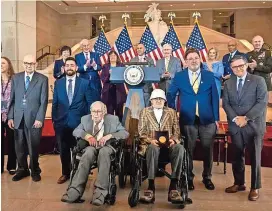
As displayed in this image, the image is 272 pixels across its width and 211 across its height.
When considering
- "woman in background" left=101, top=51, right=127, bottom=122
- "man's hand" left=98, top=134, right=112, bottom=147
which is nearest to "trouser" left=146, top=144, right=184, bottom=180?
"man's hand" left=98, top=134, right=112, bottom=147

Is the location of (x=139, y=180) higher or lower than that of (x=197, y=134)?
lower

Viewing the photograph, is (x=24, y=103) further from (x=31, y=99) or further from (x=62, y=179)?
(x=62, y=179)

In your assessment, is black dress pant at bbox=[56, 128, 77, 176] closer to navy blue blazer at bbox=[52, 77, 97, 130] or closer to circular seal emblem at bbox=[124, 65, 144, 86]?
navy blue blazer at bbox=[52, 77, 97, 130]

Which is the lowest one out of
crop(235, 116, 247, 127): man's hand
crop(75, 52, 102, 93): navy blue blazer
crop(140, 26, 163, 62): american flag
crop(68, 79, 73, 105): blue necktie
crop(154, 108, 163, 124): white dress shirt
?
crop(235, 116, 247, 127): man's hand

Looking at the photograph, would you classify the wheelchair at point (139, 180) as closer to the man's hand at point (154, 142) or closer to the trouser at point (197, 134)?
the man's hand at point (154, 142)

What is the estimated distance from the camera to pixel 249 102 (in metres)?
3.56

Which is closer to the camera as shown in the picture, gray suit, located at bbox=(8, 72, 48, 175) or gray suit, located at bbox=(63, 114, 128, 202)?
gray suit, located at bbox=(63, 114, 128, 202)

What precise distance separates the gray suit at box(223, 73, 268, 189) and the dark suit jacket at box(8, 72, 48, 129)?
1.97 meters

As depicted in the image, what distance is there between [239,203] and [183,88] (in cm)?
123

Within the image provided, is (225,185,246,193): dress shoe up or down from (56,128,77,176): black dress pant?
down

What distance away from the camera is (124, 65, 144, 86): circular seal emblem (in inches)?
156

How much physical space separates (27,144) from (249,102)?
2.48m

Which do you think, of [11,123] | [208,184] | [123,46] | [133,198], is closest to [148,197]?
[133,198]

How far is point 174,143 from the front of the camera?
135 inches
